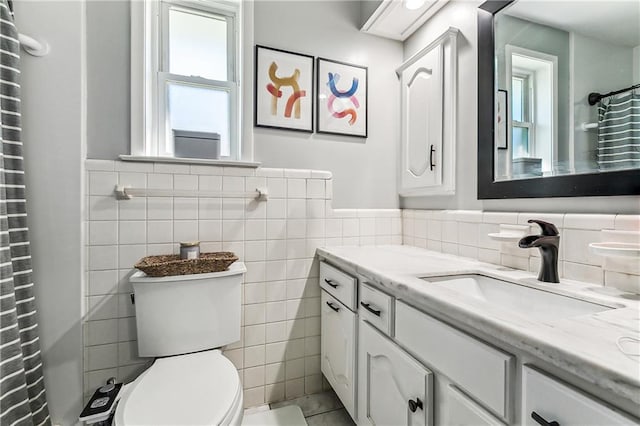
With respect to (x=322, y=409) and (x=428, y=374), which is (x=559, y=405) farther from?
(x=322, y=409)

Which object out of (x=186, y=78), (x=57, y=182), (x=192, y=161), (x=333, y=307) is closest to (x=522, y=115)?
(x=333, y=307)

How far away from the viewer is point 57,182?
1278mm

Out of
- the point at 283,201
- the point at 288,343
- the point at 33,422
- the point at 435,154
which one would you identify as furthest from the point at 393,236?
the point at 33,422

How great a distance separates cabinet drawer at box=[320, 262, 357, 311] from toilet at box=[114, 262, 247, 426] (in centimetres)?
45

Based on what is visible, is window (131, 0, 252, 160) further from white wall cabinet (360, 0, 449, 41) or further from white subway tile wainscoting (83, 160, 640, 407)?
white wall cabinet (360, 0, 449, 41)

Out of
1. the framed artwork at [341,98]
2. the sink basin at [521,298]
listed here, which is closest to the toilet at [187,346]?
the sink basin at [521,298]

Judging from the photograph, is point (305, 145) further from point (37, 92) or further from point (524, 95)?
point (37, 92)

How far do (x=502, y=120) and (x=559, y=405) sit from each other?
113 centimetres

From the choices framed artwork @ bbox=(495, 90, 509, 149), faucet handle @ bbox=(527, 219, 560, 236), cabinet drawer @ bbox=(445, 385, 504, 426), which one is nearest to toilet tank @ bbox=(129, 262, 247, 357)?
cabinet drawer @ bbox=(445, 385, 504, 426)

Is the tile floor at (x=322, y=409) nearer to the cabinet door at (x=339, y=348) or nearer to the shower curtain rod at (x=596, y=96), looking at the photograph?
the cabinet door at (x=339, y=348)

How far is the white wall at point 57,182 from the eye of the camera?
125cm

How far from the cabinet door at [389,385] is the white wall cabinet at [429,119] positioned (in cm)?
91

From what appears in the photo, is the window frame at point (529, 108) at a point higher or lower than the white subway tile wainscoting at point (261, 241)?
higher

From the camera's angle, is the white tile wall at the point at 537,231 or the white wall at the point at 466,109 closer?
the white tile wall at the point at 537,231
